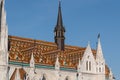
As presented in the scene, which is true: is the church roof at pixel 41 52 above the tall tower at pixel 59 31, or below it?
below

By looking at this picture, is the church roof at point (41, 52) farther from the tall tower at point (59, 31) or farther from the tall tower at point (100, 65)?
the tall tower at point (100, 65)

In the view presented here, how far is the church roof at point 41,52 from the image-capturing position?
3400 inches

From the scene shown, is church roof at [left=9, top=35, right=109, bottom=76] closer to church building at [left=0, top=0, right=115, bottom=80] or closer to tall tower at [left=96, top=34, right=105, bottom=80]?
church building at [left=0, top=0, right=115, bottom=80]

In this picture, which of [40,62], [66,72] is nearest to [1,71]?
[40,62]

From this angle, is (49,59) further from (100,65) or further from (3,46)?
(3,46)

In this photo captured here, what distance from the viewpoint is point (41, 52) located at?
9344 centimetres

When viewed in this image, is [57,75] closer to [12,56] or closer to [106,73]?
[12,56]

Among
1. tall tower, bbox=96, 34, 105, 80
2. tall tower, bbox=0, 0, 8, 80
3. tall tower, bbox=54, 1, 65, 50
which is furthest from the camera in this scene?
tall tower, bbox=54, 1, 65, 50

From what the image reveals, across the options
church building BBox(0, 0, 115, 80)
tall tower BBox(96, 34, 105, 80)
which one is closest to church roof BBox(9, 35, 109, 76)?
church building BBox(0, 0, 115, 80)

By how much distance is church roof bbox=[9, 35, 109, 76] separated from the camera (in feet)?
283

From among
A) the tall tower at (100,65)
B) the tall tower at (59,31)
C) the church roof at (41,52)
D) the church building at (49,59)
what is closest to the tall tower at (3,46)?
the church building at (49,59)

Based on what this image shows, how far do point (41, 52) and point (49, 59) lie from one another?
2.67 metres

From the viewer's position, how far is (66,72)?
92000mm

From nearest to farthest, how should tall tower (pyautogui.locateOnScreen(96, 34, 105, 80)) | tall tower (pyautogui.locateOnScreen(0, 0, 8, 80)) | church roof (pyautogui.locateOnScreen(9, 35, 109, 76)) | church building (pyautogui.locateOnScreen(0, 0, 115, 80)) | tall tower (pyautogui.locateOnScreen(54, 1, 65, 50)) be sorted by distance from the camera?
tall tower (pyautogui.locateOnScreen(0, 0, 8, 80)) → church building (pyautogui.locateOnScreen(0, 0, 115, 80)) → church roof (pyautogui.locateOnScreen(9, 35, 109, 76)) → tall tower (pyautogui.locateOnScreen(96, 34, 105, 80)) → tall tower (pyautogui.locateOnScreen(54, 1, 65, 50))
